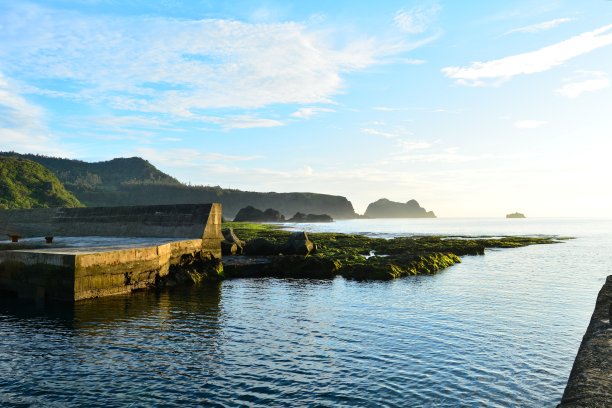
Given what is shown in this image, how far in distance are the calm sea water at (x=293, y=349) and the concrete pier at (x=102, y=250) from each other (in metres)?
1.15

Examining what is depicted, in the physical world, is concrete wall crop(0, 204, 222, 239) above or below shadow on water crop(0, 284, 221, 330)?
above

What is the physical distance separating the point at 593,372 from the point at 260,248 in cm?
3656

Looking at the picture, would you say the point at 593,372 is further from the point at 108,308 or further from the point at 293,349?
the point at 108,308

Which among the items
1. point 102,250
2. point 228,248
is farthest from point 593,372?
point 228,248

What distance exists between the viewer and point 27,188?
10900cm

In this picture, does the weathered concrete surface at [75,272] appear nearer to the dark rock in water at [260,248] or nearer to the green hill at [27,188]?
the dark rock in water at [260,248]

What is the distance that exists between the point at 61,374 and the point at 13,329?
19.5 ft

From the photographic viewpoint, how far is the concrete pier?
1988cm

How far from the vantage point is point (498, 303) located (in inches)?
882

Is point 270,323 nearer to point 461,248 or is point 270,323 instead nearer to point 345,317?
point 345,317

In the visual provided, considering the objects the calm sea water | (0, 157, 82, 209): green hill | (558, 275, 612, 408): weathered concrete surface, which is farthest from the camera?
(0, 157, 82, 209): green hill

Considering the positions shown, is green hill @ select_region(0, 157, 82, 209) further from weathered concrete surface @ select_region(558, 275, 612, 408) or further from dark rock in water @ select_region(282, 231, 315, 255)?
weathered concrete surface @ select_region(558, 275, 612, 408)

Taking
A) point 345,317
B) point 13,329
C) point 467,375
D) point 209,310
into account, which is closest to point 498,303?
point 345,317

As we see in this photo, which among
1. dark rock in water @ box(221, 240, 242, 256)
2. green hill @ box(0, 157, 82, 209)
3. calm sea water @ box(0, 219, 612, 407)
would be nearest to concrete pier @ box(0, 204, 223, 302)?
calm sea water @ box(0, 219, 612, 407)
